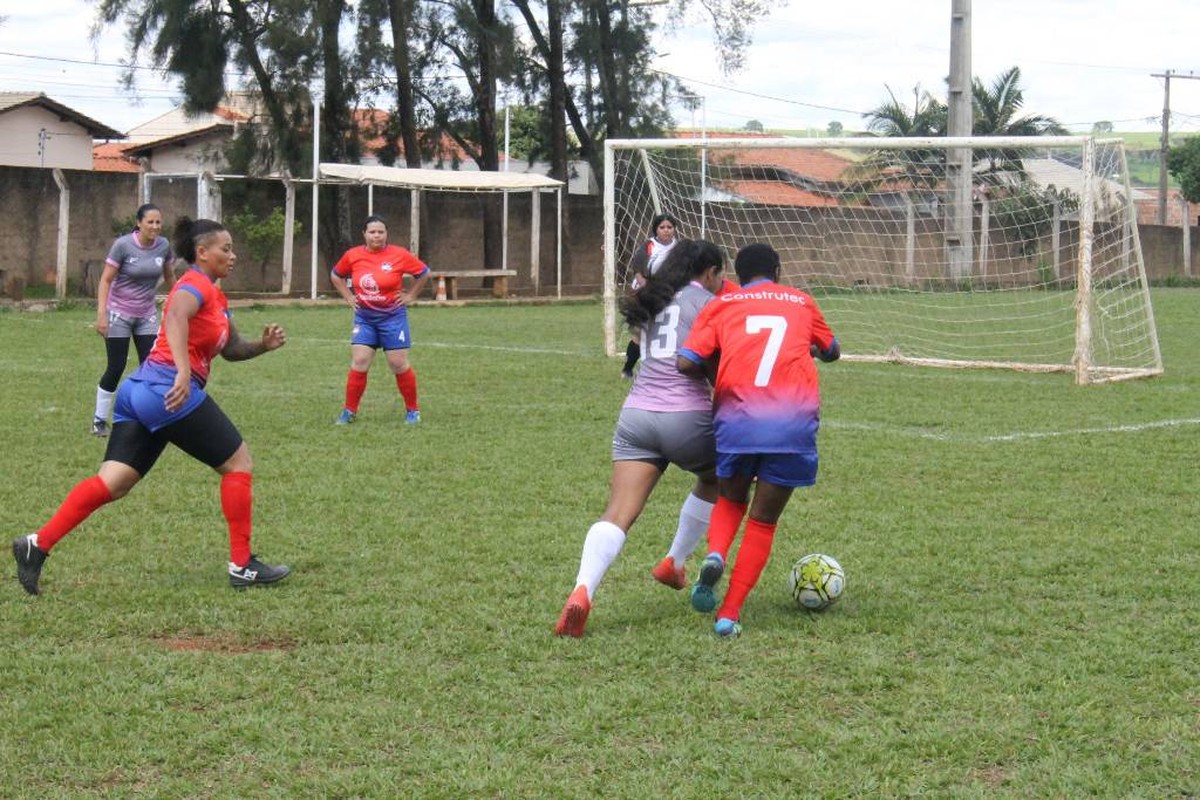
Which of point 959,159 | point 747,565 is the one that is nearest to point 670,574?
point 747,565

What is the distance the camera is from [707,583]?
6.18m

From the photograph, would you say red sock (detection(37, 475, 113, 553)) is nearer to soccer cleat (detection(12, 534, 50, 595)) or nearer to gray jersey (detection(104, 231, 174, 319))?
soccer cleat (detection(12, 534, 50, 595))

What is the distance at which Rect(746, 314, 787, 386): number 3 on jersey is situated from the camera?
593cm

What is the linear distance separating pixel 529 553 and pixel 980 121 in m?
47.5

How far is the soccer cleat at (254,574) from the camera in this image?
676 cm

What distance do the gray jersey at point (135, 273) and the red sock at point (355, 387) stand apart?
167 centimetres

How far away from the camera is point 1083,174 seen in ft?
50.2

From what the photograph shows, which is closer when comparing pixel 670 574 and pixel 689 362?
pixel 689 362

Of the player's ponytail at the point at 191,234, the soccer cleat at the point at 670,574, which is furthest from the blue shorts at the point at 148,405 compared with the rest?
the soccer cleat at the point at 670,574

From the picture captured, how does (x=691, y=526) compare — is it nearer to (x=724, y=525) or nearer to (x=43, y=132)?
(x=724, y=525)

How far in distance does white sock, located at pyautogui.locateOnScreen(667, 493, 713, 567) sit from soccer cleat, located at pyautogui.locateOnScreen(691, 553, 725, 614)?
0.25 meters

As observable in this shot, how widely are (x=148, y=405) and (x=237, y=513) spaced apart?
0.63 metres

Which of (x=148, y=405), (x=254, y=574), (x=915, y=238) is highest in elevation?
(x=915, y=238)

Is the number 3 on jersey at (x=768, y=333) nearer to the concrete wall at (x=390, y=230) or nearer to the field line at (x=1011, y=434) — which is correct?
the field line at (x=1011, y=434)
